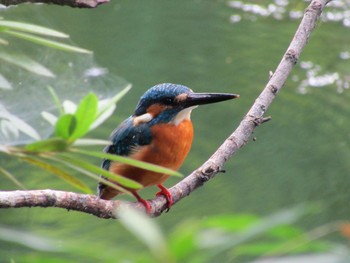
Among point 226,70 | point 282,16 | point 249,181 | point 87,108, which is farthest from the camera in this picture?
point 282,16

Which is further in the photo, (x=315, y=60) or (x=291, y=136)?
(x=315, y=60)

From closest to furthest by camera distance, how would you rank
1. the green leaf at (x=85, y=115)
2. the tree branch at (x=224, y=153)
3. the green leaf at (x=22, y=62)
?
1. the green leaf at (x=85, y=115)
2. the green leaf at (x=22, y=62)
3. the tree branch at (x=224, y=153)

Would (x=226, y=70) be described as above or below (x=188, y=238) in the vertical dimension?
above

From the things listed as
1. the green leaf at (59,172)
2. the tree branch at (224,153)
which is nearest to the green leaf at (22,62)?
the green leaf at (59,172)

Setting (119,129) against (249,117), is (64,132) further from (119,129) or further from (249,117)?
(119,129)

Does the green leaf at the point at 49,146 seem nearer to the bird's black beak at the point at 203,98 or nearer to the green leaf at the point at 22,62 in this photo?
the green leaf at the point at 22,62

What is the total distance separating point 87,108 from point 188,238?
0.72ft

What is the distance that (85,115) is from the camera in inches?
20.7

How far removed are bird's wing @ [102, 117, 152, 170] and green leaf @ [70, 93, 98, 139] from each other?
1000mm

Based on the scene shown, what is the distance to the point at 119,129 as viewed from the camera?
5.24 ft

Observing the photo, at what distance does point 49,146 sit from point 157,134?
3.32ft

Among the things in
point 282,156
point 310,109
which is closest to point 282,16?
point 310,109

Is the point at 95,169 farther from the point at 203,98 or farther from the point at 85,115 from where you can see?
the point at 203,98

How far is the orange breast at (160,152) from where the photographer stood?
1529 millimetres
